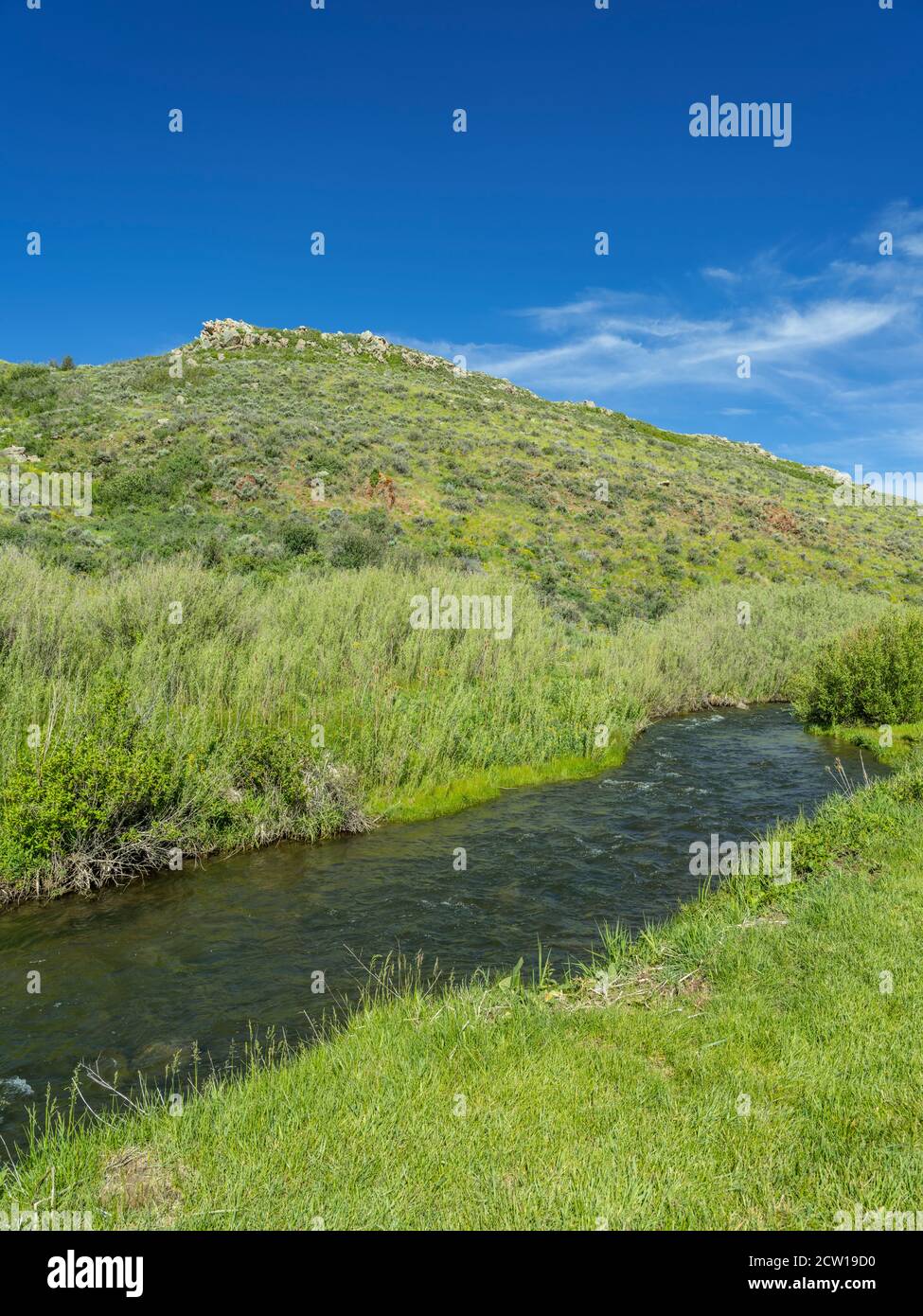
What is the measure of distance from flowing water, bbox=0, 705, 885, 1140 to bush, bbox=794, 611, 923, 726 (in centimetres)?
625

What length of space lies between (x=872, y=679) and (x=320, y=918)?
51.3 feet

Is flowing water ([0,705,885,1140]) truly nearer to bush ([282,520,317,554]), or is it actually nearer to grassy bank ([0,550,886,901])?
grassy bank ([0,550,886,901])

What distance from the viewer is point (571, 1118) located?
4.05 meters

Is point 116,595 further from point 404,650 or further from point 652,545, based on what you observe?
point 652,545

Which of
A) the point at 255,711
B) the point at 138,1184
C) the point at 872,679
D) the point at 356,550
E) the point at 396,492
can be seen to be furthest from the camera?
the point at 396,492

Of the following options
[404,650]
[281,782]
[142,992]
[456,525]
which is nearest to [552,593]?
[456,525]

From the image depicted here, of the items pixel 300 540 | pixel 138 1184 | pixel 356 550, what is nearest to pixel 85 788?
pixel 138 1184

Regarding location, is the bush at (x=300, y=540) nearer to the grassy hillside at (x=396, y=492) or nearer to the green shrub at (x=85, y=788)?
the grassy hillside at (x=396, y=492)

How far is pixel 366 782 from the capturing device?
11641mm

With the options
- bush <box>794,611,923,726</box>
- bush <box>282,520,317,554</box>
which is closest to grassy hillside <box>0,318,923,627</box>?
bush <box>282,520,317,554</box>

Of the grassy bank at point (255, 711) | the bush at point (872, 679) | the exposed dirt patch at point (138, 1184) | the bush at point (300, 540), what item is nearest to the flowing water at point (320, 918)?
the grassy bank at point (255, 711)

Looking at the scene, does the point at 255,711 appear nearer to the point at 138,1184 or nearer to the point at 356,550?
the point at 138,1184

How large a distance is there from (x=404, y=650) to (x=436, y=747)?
306 cm

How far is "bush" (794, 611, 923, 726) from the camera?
59.1 ft
